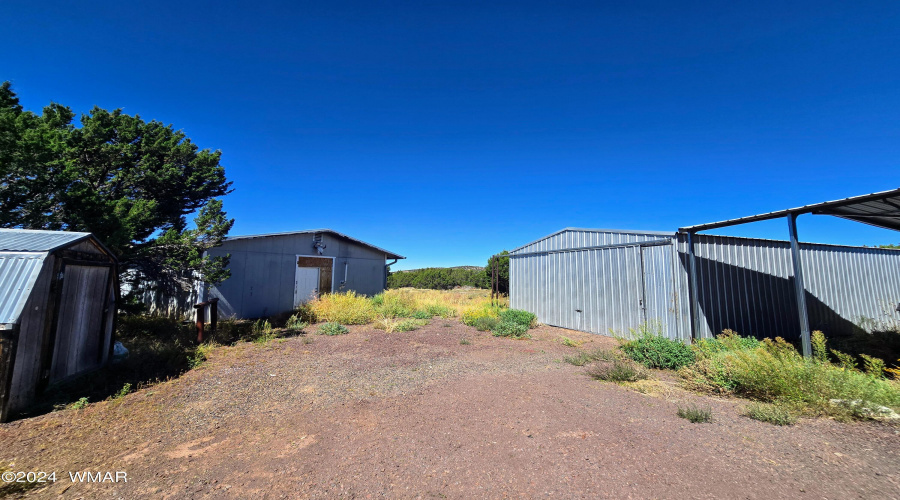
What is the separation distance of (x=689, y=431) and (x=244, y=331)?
10351 millimetres

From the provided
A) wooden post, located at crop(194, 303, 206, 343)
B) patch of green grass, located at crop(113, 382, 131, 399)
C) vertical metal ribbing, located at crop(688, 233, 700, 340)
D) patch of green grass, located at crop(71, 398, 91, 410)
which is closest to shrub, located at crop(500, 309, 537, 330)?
vertical metal ribbing, located at crop(688, 233, 700, 340)

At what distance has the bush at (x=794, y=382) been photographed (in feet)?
12.8

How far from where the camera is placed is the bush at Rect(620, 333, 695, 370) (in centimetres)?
621

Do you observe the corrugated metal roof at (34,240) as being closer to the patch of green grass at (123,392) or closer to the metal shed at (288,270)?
the patch of green grass at (123,392)

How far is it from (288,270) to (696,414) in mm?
13683

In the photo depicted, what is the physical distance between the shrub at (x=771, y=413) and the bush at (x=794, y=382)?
280 millimetres

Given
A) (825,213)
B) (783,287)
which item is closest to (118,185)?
(825,213)

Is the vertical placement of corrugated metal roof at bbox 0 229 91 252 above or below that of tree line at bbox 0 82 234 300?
below

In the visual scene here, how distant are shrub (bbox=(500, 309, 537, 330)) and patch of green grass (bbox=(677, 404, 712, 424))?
744cm

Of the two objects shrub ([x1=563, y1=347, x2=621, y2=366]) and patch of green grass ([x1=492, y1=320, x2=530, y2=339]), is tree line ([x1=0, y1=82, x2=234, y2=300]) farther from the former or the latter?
shrub ([x1=563, y1=347, x2=621, y2=366])

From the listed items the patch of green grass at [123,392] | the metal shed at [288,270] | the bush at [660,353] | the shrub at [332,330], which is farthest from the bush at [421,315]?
the patch of green grass at [123,392]

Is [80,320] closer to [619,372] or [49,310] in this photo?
[49,310]

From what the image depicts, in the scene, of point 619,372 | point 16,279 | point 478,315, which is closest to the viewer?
point 16,279

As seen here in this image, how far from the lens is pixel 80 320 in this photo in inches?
200
